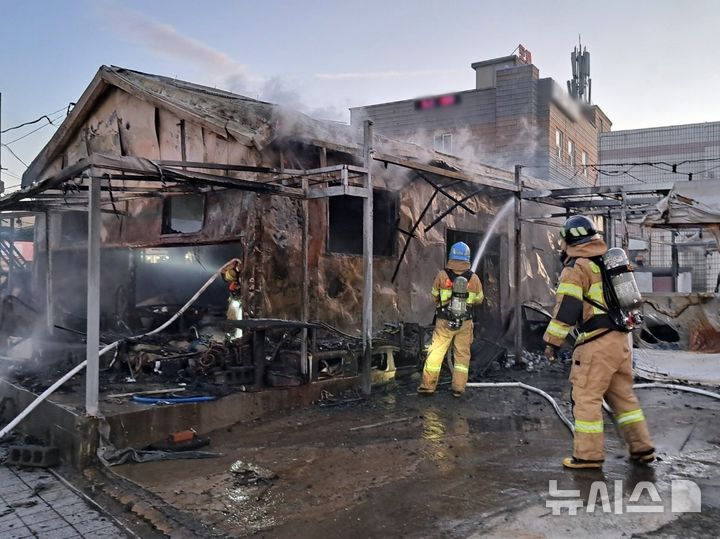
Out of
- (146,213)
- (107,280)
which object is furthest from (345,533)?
(107,280)

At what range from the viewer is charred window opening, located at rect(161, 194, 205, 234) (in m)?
9.20

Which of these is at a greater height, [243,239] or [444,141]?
[444,141]

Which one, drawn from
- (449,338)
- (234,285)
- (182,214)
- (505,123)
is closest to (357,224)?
(234,285)

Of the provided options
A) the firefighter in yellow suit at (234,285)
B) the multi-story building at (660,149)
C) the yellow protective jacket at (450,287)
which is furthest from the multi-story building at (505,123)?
the firefighter in yellow suit at (234,285)

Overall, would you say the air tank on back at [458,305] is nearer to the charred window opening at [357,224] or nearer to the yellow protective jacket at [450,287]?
the yellow protective jacket at [450,287]

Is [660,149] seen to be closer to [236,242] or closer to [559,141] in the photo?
[559,141]

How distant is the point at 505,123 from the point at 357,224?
15.7 meters

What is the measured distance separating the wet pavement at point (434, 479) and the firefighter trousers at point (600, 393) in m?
0.24

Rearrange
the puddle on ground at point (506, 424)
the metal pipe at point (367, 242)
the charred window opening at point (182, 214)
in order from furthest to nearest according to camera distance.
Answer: the charred window opening at point (182, 214)
the metal pipe at point (367, 242)
the puddle on ground at point (506, 424)

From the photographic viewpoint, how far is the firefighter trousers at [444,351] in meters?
7.85

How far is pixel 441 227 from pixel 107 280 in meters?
6.33

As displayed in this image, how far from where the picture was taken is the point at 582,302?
4.89 meters

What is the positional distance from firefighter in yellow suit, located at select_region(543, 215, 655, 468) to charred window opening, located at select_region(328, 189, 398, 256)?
4.47m

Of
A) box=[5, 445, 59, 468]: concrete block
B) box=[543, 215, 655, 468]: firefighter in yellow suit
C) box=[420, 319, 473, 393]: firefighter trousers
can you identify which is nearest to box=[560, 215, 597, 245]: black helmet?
box=[543, 215, 655, 468]: firefighter in yellow suit
